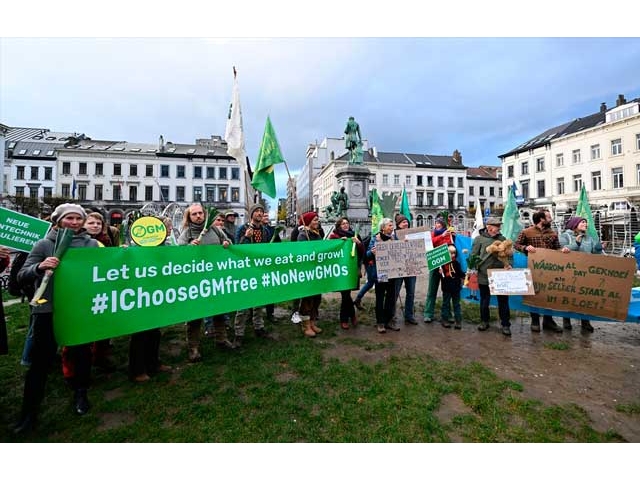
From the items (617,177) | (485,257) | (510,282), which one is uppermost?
(617,177)

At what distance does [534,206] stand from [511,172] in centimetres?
798

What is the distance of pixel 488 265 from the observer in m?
5.36

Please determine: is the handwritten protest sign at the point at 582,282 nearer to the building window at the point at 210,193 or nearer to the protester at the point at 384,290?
the protester at the point at 384,290

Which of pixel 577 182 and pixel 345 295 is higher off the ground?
pixel 577 182

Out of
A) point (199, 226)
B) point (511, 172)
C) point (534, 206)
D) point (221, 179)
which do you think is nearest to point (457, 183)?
point (511, 172)

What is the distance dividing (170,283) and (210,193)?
174 feet

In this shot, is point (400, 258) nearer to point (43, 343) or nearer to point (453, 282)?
point (453, 282)

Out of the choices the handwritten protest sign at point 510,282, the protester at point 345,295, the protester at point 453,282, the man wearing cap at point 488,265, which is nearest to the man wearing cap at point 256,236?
the protester at point 345,295

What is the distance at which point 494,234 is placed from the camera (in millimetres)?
5434

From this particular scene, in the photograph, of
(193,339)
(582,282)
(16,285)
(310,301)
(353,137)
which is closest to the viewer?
(16,285)

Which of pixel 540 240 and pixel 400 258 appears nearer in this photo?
pixel 400 258

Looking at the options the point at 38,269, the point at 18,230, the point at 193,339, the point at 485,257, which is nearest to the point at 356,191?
the point at 485,257

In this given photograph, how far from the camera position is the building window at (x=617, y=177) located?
33.0 m

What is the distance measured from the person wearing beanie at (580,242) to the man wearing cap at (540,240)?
15cm
